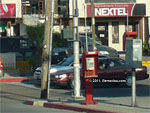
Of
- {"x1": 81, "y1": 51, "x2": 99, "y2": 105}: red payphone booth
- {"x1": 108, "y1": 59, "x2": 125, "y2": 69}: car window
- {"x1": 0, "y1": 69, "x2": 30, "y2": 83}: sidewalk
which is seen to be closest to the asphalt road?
{"x1": 0, "y1": 69, "x2": 30, "y2": 83}: sidewalk

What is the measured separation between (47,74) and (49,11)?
243 centimetres

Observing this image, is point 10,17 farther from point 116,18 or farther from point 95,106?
point 95,106

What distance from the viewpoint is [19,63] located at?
30891 millimetres

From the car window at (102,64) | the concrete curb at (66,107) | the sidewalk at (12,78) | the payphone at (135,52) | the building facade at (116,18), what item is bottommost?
the sidewalk at (12,78)

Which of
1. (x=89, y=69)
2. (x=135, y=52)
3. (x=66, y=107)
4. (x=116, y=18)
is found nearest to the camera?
(x=135, y=52)

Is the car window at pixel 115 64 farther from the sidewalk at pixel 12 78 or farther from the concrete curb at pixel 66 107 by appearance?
the concrete curb at pixel 66 107

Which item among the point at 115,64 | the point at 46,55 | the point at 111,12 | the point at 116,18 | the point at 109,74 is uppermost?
the point at 111,12

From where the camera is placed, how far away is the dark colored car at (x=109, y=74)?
22.8 m

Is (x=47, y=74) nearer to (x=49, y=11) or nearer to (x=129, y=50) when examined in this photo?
(x=49, y=11)

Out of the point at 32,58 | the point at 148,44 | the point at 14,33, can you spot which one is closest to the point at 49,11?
the point at 32,58

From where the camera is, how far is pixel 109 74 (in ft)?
74.7

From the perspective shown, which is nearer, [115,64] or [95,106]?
[95,106]

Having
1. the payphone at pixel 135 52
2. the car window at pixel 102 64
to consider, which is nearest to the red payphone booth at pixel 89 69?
the payphone at pixel 135 52

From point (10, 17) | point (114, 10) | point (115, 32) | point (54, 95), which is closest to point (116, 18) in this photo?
point (114, 10)
